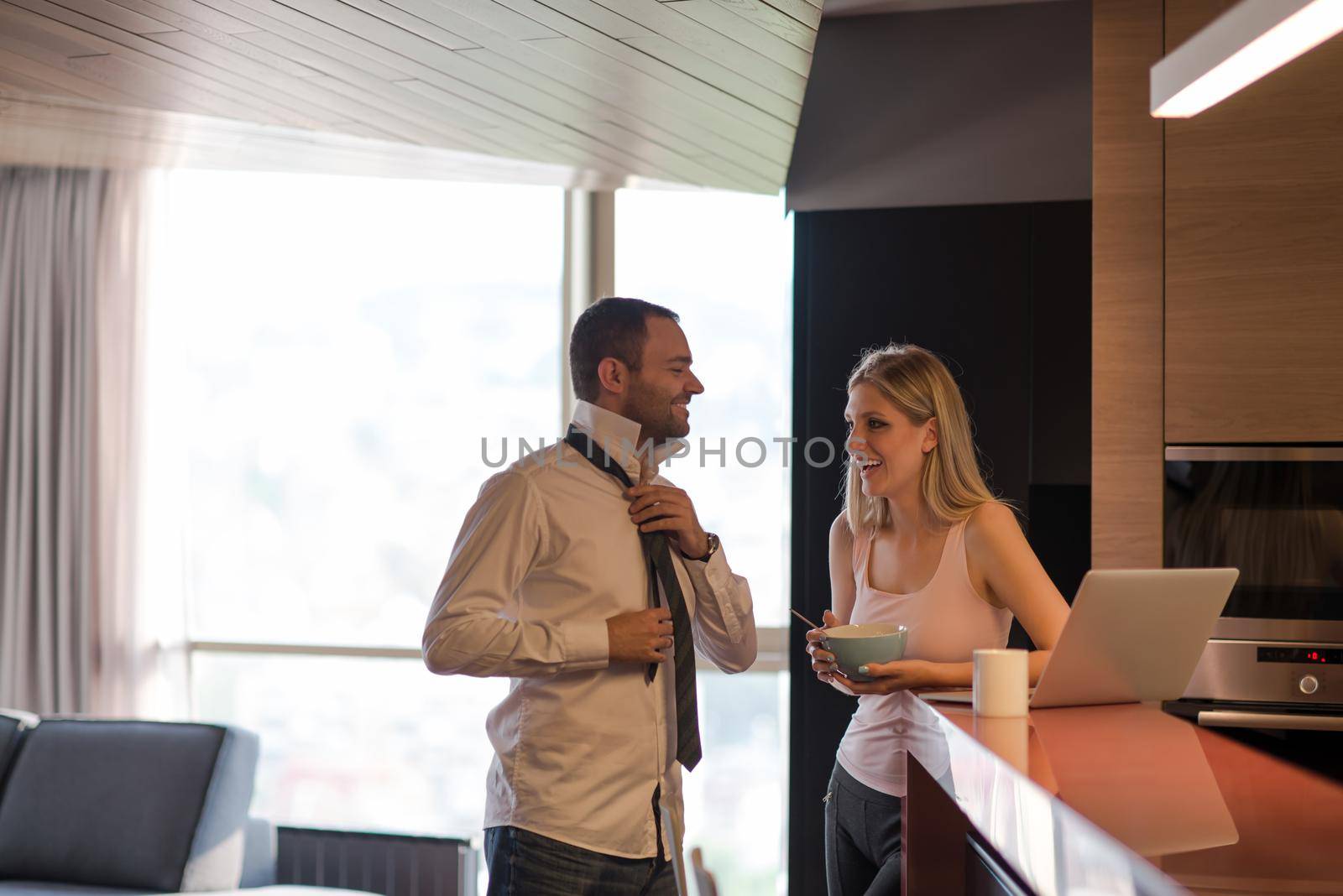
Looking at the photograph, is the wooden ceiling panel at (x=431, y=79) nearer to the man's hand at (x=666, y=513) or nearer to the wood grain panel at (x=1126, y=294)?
the wood grain panel at (x=1126, y=294)

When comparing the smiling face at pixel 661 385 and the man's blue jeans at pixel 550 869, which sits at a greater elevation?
the smiling face at pixel 661 385

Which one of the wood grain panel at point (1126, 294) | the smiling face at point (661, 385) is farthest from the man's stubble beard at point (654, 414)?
the wood grain panel at point (1126, 294)

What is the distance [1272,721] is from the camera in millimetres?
2357

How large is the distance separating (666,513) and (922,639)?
50 centimetres

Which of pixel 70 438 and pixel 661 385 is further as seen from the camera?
pixel 70 438

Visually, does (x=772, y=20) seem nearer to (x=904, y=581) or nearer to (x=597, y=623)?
(x=904, y=581)

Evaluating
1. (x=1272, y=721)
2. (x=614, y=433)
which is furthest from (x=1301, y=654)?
(x=614, y=433)

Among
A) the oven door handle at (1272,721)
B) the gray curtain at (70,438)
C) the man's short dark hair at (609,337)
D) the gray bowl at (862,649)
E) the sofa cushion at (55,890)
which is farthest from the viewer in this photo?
the gray curtain at (70,438)

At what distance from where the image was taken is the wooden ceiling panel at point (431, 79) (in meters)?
2.30

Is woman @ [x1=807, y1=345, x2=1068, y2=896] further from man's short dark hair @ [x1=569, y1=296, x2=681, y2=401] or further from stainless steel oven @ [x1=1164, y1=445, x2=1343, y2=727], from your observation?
stainless steel oven @ [x1=1164, y1=445, x2=1343, y2=727]

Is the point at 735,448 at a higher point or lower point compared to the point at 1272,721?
higher

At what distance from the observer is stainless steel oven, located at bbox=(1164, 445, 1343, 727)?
245 centimetres

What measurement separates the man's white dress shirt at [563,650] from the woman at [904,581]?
0.30 m

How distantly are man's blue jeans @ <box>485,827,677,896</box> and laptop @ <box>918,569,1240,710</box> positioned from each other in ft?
2.03
